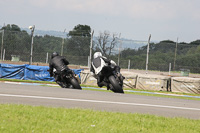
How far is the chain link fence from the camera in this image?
1189 inches

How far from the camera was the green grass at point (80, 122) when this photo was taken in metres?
5.31

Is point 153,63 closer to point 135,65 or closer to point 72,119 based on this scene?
point 135,65

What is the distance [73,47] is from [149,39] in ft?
32.3

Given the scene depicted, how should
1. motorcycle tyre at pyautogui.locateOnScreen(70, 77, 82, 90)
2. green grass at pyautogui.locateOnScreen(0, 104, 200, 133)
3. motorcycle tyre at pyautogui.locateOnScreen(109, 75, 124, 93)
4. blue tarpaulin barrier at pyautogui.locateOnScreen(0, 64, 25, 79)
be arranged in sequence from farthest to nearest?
blue tarpaulin barrier at pyautogui.locateOnScreen(0, 64, 25, 79), motorcycle tyre at pyautogui.locateOnScreen(70, 77, 82, 90), motorcycle tyre at pyautogui.locateOnScreen(109, 75, 124, 93), green grass at pyautogui.locateOnScreen(0, 104, 200, 133)

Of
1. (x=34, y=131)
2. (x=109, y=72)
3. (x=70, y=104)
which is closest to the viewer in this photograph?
(x=34, y=131)

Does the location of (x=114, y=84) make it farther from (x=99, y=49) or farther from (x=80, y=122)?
(x=99, y=49)

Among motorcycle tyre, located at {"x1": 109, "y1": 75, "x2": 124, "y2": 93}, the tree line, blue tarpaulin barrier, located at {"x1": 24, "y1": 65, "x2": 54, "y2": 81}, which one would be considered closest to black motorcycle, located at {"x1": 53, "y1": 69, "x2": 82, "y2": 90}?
motorcycle tyre, located at {"x1": 109, "y1": 75, "x2": 124, "y2": 93}

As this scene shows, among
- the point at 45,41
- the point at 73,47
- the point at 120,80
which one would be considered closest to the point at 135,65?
the point at 73,47

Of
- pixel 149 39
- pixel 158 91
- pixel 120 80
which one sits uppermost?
pixel 149 39

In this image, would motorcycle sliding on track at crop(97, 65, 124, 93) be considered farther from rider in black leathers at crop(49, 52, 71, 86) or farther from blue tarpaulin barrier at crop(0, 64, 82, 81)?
blue tarpaulin barrier at crop(0, 64, 82, 81)

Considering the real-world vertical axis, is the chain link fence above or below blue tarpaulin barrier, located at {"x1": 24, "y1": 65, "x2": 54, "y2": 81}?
above

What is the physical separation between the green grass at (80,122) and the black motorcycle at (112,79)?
3.57 meters

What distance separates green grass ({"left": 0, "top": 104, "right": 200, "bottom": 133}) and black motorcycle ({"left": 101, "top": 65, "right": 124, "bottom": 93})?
11.7 feet

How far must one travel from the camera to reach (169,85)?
2158cm
